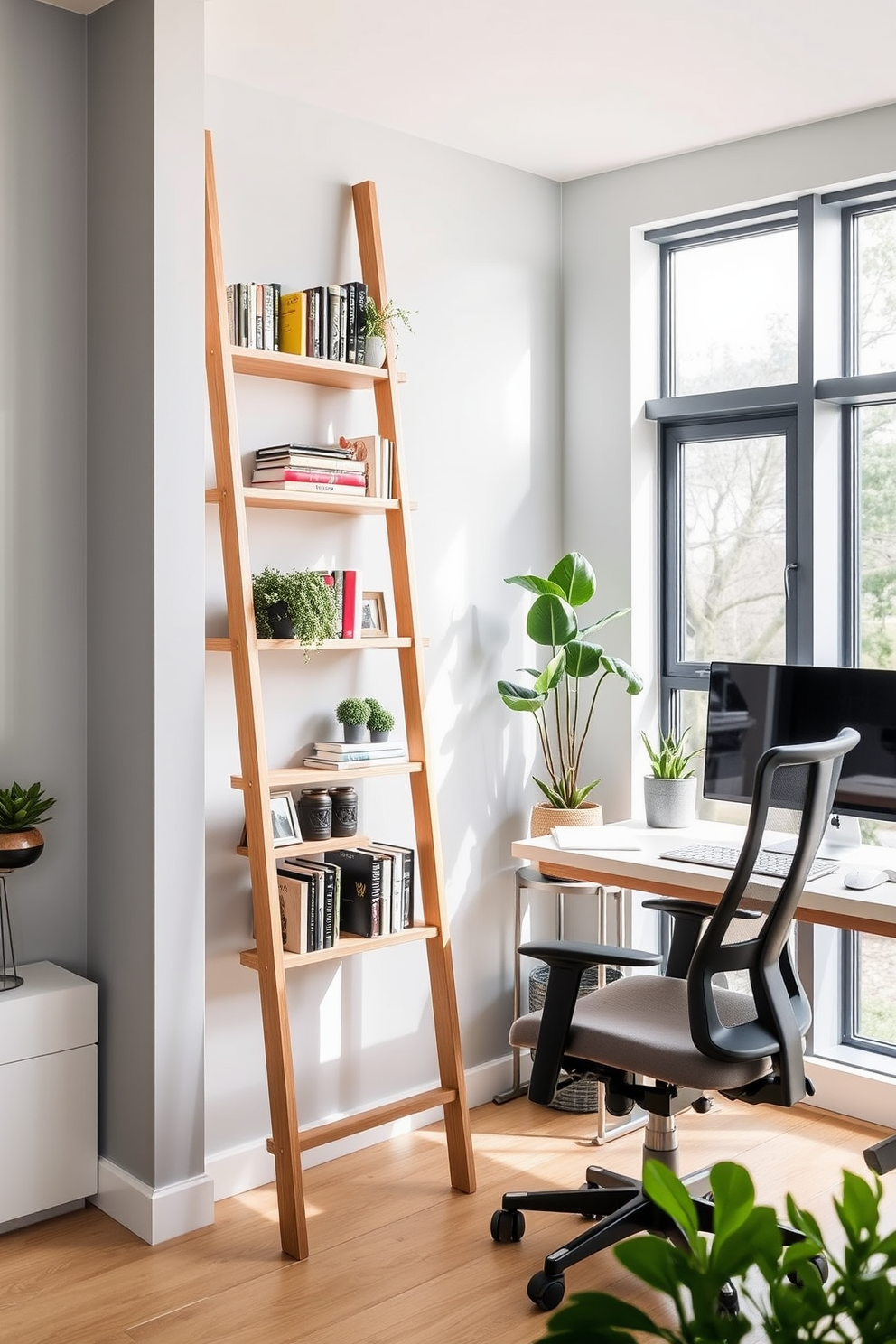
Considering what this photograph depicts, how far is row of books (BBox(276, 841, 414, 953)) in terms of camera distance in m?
3.05

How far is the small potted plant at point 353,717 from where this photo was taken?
3287 mm

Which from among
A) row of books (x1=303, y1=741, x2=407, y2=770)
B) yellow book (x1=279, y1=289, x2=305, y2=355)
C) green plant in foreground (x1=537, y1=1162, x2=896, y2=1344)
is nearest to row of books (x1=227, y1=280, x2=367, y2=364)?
yellow book (x1=279, y1=289, x2=305, y2=355)

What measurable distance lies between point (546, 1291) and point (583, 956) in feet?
2.21

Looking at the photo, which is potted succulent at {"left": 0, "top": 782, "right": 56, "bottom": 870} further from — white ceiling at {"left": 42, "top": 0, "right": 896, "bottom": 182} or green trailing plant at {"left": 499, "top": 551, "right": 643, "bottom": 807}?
white ceiling at {"left": 42, "top": 0, "right": 896, "bottom": 182}

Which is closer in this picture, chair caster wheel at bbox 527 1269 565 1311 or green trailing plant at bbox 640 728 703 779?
chair caster wheel at bbox 527 1269 565 1311

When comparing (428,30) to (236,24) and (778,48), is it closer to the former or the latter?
(236,24)

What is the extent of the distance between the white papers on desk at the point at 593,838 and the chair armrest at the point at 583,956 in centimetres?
67

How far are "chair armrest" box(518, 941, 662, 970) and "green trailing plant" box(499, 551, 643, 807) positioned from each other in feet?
3.70

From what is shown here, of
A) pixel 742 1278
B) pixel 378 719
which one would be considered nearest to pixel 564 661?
pixel 378 719

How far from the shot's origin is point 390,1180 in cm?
325

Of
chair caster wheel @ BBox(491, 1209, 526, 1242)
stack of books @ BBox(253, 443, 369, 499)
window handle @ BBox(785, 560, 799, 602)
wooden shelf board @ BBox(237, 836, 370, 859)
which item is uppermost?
stack of books @ BBox(253, 443, 369, 499)

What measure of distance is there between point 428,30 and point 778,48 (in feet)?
2.78

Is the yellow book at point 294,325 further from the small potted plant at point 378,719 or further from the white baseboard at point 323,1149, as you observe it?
the white baseboard at point 323,1149

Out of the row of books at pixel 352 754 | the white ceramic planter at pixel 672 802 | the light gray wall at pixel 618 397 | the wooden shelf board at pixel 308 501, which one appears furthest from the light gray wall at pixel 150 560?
the light gray wall at pixel 618 397
